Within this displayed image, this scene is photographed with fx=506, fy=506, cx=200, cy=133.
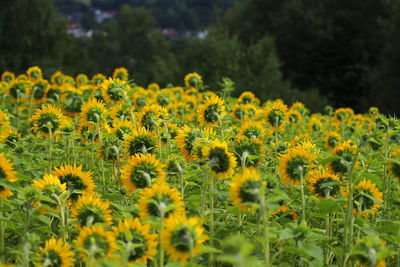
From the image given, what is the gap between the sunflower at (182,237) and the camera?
1506 mm

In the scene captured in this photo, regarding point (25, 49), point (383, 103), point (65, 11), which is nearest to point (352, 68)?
point (383, 103)

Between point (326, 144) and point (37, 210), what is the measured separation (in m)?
2.69

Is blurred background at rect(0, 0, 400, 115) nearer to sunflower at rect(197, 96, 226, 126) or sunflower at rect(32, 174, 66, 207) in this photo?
sunflower at rect(197, 96, 226, 126)

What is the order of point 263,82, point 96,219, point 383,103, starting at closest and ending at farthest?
point 96,219, point 263,82, point 383,103

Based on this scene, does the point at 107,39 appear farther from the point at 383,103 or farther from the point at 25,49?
the point at 383,103

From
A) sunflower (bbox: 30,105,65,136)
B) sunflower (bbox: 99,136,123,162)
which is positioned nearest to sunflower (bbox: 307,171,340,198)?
sunflower (bbox: 99,136,123,162)

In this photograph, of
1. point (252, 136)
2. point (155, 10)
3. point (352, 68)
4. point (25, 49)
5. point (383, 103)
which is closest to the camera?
point (252, 136)

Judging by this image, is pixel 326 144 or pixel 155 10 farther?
pixel 155 10

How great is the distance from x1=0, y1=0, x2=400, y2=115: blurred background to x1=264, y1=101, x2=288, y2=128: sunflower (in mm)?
10310

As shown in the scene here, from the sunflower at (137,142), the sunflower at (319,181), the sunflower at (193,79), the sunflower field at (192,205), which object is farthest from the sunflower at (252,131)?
the sunflower at (193,79)

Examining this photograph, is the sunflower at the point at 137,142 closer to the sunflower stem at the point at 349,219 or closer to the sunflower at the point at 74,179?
the sunflower at the point at 74,179

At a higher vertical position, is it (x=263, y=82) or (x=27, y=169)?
(x=263, y=82)

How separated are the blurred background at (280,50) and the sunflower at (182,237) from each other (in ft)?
40.5

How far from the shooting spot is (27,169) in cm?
266
